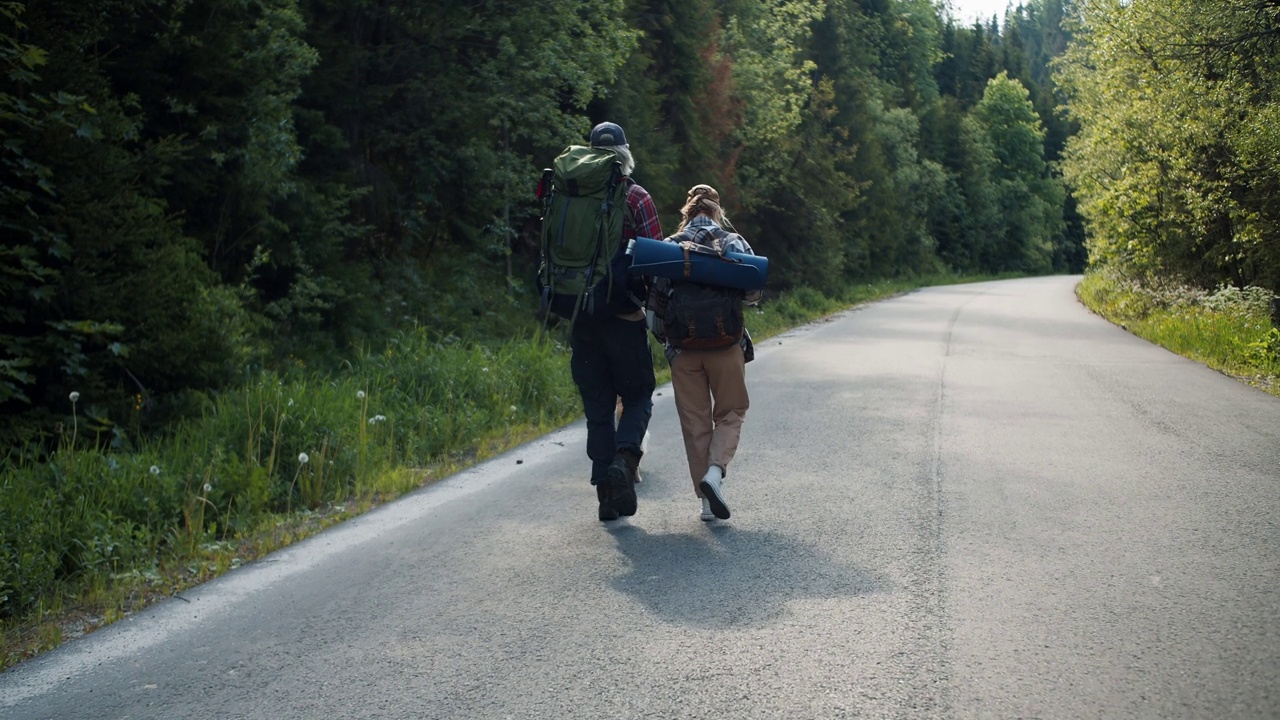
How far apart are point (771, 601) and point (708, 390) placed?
1.86 m

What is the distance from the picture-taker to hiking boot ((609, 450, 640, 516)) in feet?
20.8

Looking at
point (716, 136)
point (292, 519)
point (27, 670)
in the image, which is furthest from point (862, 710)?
point (716, 136)

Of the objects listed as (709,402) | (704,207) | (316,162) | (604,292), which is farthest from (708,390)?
(316,162)

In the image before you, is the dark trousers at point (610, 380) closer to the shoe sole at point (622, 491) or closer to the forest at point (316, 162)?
the shoe sole at point (622, 491)

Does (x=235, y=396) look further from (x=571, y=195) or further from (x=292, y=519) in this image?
(x=571, y=195)

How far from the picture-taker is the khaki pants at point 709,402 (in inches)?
254

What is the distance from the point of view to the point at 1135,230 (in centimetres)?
2434

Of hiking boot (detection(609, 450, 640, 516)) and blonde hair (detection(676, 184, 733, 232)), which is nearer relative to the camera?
hiking boot (detection(609, 450, 640, 516))

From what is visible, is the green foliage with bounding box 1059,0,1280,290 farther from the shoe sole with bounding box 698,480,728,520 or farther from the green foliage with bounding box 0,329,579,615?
the shoe sole with bounding box 698,480,728,520

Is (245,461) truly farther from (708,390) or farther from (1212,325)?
(1212,325)

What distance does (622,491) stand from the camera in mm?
6379

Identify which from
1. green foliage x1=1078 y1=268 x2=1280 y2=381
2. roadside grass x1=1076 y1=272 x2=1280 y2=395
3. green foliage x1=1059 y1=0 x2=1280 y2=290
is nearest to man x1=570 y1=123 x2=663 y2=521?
roadside grass x1=1076 y1=272 x2=1280 y2=395

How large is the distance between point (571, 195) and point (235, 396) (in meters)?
3.60

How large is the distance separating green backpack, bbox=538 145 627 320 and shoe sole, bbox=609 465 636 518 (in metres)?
0.89
